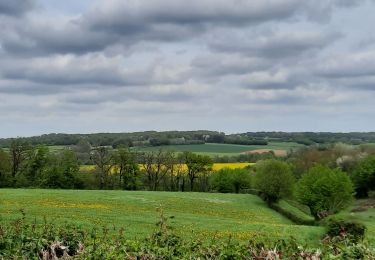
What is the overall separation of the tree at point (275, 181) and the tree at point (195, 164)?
23378mm

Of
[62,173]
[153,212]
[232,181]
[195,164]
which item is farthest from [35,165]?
[153,212]

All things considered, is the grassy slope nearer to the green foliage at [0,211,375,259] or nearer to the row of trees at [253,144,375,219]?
the row of trees at [253,144,375,219]

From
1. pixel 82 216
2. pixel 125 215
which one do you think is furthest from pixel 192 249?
pixel 125 215

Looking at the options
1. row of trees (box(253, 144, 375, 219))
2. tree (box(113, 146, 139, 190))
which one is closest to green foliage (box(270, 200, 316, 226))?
row of trees (box(253, 144, 375, 219))

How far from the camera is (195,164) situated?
9225 cm

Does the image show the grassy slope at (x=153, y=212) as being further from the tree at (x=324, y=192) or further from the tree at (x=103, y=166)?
the tree at (x=103, y=166)

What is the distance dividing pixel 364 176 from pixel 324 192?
3144 cm

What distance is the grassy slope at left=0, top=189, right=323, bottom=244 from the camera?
30375mm

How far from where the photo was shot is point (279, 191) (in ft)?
224

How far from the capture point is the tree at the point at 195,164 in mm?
92188

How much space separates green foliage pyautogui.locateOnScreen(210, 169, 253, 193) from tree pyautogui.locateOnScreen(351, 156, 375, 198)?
66.2 ft

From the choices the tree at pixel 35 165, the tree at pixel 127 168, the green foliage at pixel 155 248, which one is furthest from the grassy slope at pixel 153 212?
the tree at pixel 35 165

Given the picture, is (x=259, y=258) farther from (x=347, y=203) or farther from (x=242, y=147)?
(x=242, y=147)

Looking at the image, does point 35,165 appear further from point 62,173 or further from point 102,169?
point 102,169
